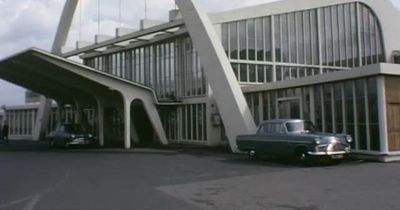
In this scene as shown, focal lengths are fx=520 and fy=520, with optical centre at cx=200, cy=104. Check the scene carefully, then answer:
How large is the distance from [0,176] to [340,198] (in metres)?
10.6

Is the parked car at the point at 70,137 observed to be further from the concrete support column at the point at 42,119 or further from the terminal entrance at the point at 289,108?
the concrete support column at the point at 42,119

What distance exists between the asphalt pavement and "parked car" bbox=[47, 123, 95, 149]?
38.6ft

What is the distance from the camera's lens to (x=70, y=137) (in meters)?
32.0

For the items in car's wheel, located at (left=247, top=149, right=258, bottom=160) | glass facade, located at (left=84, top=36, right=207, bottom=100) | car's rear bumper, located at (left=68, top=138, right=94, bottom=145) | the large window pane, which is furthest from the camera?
glass facade, located at (left=84, top=36, right=207, bottom=100)

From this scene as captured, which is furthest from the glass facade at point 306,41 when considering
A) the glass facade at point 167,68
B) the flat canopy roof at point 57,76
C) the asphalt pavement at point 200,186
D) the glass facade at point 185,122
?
the asphalt pavement at point 200,186

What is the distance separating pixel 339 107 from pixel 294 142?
3.83 metres

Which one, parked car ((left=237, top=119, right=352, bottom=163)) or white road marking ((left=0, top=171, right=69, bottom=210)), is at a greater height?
parked car ((left=237, top=119, right=352, bottom=163))

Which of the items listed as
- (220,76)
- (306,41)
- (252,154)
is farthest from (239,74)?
(252,154)

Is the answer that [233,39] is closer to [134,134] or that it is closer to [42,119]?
[134,134]

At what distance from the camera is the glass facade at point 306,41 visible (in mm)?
32469

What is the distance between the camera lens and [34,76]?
120 ft

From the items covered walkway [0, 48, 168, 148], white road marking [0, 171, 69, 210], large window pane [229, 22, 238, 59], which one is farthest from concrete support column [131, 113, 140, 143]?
white road marking [0, 171, 69, 210]

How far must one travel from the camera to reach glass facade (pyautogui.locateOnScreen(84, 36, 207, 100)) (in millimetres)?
34094

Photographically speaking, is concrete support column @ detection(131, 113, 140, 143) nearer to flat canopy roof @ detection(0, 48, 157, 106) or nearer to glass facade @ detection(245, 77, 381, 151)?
flat canopy roof @ detection(0, 48, 157, 106)
